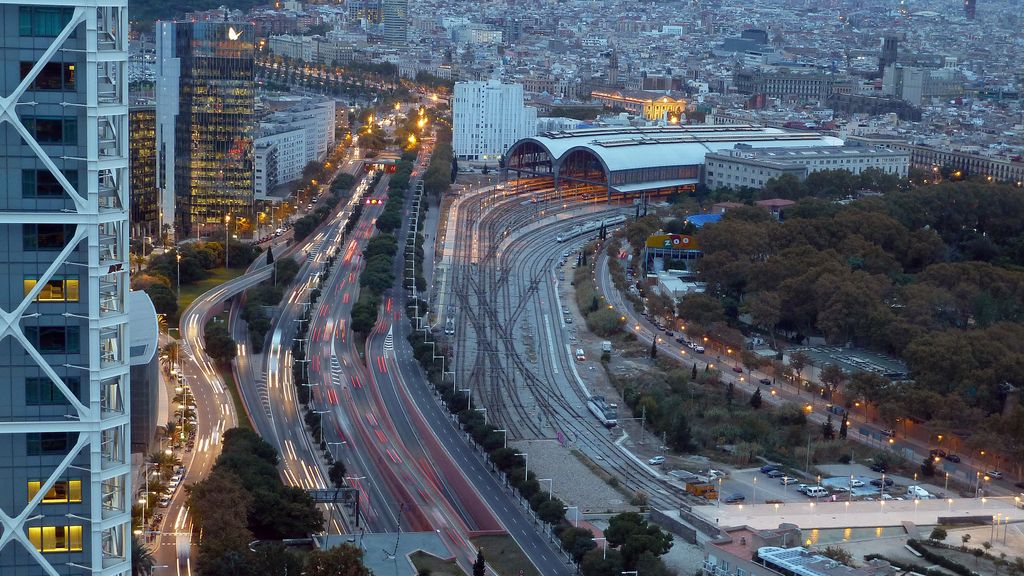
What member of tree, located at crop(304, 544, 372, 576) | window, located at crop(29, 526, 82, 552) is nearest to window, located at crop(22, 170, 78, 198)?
window, located at crop(29, 526, 82, 552)

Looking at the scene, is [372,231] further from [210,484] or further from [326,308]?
[210,484]

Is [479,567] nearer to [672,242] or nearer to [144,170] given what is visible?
[672,242]

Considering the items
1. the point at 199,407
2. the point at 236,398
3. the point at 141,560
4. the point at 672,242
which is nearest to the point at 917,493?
the point at 141,560

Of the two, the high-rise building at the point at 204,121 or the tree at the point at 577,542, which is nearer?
the tree at the point at 577,542

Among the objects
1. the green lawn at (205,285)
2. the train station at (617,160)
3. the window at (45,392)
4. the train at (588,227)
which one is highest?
the window at (45,392)

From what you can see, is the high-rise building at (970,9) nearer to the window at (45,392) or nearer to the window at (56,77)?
the window at (56,77)

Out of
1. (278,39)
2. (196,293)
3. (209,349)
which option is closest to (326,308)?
(196,293)

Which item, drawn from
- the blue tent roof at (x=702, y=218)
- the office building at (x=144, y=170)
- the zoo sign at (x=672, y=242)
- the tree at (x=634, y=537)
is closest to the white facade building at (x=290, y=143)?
the office building at (x=144, y=170)
